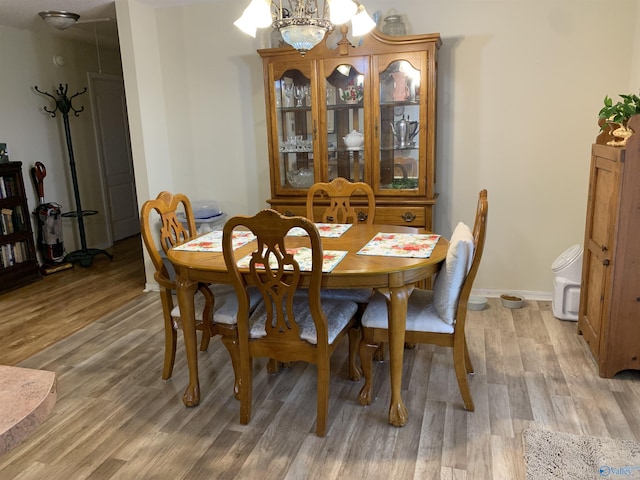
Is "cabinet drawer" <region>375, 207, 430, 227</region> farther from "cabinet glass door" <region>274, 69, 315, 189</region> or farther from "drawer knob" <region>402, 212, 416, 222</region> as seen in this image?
"cabinet glass door" <region>274, 69, 315, 189</region>

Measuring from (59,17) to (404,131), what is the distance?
113 inches

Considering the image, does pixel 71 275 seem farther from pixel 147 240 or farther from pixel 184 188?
pixel 147 240

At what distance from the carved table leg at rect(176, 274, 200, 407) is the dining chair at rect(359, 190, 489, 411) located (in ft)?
2.62

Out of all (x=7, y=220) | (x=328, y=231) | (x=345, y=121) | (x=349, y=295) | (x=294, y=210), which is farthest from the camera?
(x=7, y=220)

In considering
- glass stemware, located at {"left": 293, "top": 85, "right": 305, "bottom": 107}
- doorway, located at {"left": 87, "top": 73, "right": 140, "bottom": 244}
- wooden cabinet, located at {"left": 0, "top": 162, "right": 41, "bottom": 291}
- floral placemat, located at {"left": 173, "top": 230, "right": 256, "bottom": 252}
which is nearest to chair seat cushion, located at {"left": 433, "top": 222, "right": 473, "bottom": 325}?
floral placemat, located at {"left": 173, "top": 230, "right": 256, "bottom": 252}

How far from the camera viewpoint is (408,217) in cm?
361

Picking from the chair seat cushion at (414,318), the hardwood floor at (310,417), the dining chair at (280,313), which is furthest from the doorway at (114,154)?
the chair seat cushion at (414,318)

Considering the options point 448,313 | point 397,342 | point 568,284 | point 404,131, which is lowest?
point 568,284

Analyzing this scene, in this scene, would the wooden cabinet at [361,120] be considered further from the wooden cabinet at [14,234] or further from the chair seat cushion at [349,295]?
the wooden cabinet at [14,234]

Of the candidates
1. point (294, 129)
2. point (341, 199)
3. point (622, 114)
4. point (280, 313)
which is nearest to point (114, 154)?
point (294, 129)

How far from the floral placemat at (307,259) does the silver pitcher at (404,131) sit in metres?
1.48

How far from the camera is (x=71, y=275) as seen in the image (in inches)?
190

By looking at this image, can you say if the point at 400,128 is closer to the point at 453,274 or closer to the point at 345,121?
the point at 345,121

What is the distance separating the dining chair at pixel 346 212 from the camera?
2.61 metres
